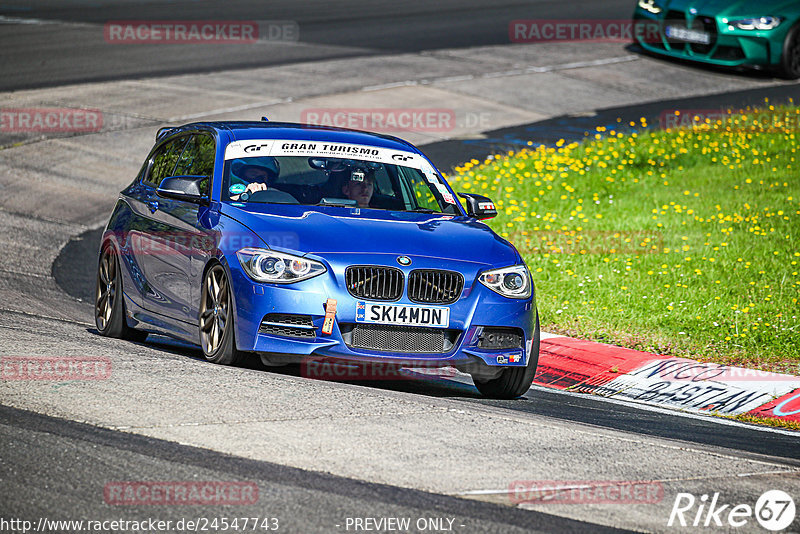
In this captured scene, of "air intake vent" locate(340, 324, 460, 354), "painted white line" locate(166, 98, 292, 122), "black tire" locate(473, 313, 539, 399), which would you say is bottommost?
"painted white line" locate(166, 98, 292, 122)

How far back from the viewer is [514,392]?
27.7 feet

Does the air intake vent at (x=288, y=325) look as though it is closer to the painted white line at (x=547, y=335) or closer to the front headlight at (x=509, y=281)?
the front headlight at (x=509, y=281)

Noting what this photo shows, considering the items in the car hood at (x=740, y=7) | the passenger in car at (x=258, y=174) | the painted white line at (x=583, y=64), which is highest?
the passenger in car at (x=258, y=174)

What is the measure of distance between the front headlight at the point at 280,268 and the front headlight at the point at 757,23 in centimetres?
1639

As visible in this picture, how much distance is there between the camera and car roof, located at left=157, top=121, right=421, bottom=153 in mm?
9117

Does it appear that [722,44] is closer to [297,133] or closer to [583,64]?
[583,64]

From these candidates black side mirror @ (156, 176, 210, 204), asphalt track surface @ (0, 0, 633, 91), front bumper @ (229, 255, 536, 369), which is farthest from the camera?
A: asphalt track surface @ (0, 0, 633, 91)

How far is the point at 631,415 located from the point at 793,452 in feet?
4.20

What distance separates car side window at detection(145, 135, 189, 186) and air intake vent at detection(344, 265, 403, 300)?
2636 millimetres

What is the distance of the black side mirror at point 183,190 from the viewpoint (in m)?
8.49

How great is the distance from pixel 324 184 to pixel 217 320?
140 cm

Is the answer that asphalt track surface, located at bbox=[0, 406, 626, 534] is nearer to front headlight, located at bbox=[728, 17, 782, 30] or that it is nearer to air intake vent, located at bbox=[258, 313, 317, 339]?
air intake vent, located at bbox=[258, 313, 317, 339]

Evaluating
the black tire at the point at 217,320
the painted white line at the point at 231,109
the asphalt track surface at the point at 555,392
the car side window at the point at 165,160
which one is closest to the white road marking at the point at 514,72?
the painted white line at the point at 231,109

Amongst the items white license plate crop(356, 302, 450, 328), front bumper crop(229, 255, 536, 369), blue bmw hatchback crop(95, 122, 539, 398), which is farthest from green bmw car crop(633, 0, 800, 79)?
white license plate crop(356, 302, 450, 328)
